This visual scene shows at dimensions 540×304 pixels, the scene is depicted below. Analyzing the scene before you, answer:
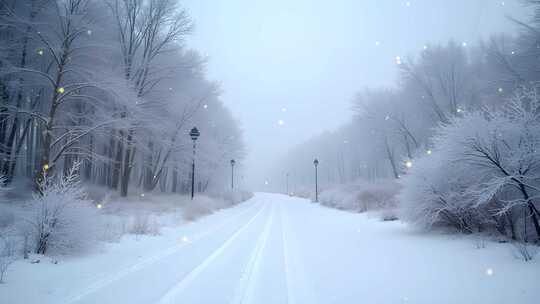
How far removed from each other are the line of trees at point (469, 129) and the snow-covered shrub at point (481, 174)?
0.02 meters

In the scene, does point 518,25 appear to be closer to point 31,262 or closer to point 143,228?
point 143,228

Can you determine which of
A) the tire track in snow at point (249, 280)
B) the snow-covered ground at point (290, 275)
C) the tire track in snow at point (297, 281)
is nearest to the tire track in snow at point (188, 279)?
the snow-covered ground at point (290, 275)

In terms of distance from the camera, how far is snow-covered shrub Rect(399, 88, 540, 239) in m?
4.68

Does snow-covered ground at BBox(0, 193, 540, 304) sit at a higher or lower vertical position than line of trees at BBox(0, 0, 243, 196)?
lower

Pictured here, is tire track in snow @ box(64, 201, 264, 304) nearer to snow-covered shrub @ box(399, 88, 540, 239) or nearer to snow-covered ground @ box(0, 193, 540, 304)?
snow-covered ground @ box(0, 193, 540, 304)

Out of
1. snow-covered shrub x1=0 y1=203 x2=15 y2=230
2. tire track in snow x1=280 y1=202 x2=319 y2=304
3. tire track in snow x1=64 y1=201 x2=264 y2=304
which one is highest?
snow-covered shrub x1=0 y1=203 x2=15 y2=230

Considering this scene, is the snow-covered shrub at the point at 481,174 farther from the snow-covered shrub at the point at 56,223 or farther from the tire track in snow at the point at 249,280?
the snow-covered shrub at the point at 56,223

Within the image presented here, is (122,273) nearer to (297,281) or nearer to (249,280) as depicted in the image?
(249,280)

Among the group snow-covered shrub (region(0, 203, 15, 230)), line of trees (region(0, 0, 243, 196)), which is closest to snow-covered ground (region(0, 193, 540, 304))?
snow-covered shrub (region(0, 203, 15, 230))

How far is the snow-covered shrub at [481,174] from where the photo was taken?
15.3 ft

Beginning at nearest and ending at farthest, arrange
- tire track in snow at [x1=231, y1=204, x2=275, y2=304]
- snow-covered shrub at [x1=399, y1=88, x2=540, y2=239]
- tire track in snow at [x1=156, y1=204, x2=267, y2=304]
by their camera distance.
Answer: tire track in snow at [x1=156, y1=204, x2=267, y2=304] → tire track in snow at [x1=231, y1=204, x2=275, y2=304] → snow-covered shrub at [x1=399, y1=88, x2=540, y2=239]

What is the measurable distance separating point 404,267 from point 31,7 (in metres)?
18.7

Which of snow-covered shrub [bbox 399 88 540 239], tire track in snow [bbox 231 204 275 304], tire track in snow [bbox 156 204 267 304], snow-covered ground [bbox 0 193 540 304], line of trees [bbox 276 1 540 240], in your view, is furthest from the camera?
line of trees [bbox 276 1 540 240]

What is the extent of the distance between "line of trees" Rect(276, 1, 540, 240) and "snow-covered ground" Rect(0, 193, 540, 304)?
92 centimetres
